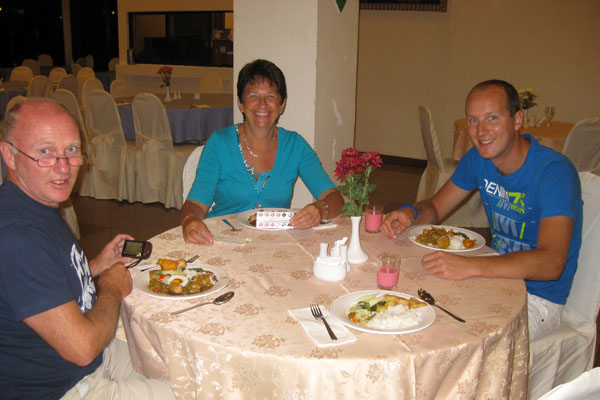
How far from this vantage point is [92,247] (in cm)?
413

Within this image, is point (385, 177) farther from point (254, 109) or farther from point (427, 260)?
point (427, 260)

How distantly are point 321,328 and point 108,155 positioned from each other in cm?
461

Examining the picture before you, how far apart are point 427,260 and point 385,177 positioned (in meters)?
5.21

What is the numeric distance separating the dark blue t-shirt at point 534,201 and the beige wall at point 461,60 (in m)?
4.81

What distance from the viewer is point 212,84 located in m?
7.86

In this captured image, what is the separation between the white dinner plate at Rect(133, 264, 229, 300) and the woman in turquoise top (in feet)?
2.27

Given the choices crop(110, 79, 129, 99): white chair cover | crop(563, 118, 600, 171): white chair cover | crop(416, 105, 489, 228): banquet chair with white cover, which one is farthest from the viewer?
crop(110, 79, 129, 99): white chair cover

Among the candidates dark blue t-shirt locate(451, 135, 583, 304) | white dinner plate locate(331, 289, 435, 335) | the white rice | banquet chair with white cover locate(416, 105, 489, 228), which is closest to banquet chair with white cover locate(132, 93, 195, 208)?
banquet chair with white cover locate(416, 105, 489, 228)

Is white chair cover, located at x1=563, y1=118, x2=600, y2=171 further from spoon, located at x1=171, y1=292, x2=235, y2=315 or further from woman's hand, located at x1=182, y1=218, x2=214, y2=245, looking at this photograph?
spoon, located at x1=171, y1=292, x2=235, y2=315

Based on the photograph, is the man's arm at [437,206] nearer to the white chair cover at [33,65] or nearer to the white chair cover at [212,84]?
the white chair cover at [212,84]

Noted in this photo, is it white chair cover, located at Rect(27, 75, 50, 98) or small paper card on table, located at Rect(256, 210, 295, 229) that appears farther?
white chair cover, located at Rect(27, 75, 50, 98)

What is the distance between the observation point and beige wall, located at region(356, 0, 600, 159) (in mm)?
6141

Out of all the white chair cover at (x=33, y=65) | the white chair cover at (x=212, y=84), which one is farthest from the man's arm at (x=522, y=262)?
the white chair cover at (x=33, y=65)

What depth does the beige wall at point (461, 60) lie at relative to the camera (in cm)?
614
